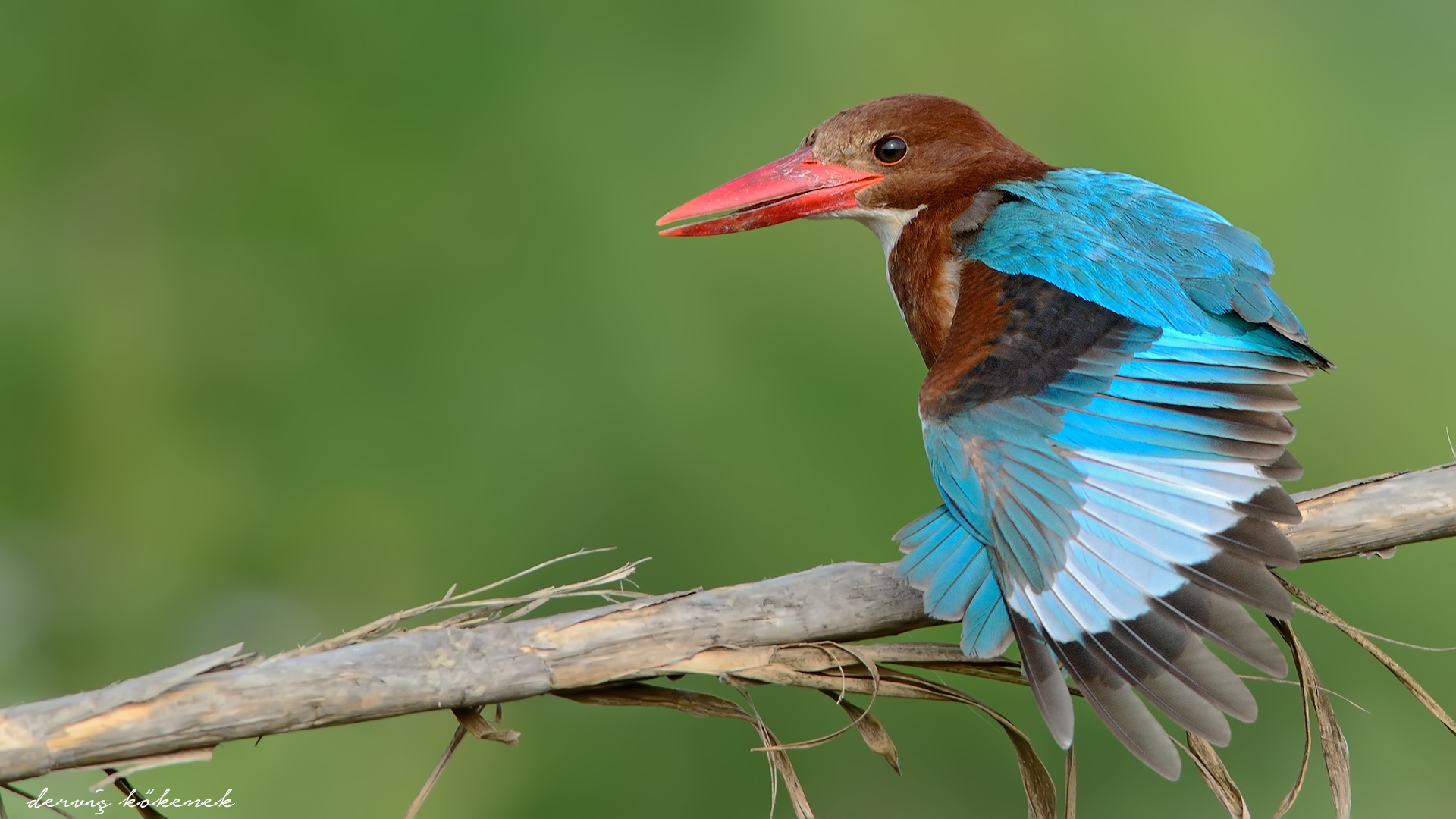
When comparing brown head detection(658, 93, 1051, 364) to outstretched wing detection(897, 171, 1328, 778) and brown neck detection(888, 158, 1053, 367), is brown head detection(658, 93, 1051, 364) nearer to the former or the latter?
brown neck detection(888, 158, 1053, 367)

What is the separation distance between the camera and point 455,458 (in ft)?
9.91

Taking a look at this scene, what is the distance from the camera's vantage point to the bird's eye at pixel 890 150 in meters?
1.87

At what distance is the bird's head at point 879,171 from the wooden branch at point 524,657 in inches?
28.8

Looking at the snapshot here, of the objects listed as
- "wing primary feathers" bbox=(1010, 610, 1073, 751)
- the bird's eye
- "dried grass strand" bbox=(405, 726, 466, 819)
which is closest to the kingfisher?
"wing primary feathers" bbox=(1010, 610, 1073, 751)

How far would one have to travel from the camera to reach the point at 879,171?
187cm

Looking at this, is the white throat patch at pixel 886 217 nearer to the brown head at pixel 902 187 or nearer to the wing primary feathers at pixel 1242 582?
the brown head at pixel 902 187

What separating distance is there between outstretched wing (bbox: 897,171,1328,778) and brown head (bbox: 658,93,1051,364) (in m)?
0.13

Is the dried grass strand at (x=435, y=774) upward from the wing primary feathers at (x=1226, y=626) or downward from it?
upward

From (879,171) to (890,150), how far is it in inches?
1.4

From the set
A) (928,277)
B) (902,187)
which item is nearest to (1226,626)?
(928,277)

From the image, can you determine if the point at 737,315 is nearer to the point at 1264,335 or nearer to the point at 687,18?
the point at 687,18

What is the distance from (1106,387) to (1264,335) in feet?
0.76

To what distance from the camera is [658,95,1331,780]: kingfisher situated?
1204mm

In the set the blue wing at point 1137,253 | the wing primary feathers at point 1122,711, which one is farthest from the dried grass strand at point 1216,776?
the blue wing at point 1137,253
